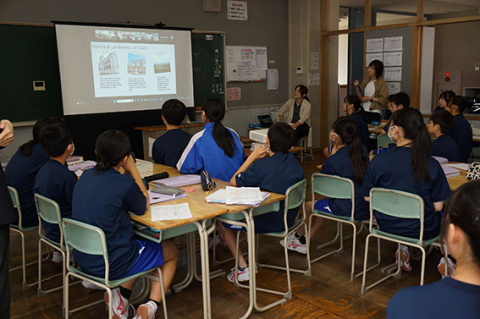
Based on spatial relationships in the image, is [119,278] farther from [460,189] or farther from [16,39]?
[16,39]

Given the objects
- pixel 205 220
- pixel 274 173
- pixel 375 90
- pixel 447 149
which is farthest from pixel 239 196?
pixel 375 90

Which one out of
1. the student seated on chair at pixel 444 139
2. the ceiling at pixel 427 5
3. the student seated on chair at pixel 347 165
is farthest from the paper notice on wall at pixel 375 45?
the student seated on chair at pixel 347 165

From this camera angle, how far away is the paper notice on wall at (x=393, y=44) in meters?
6.61

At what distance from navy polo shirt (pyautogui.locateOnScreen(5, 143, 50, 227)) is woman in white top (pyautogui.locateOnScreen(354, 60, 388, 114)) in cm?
480

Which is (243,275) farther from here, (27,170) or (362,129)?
(362,129)

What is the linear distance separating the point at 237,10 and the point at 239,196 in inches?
209

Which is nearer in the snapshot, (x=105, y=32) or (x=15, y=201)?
(x=15, y=201)

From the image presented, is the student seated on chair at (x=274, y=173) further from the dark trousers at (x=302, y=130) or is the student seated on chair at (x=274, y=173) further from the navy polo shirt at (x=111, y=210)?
the dark trousers at (x=302, y=130)

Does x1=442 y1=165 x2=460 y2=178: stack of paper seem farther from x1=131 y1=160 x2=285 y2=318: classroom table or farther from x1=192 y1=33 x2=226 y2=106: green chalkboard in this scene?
x1=192 y1=33 x2=226 y2=106: green chalkboard

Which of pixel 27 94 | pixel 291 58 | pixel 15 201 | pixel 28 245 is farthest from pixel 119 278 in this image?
pixel 291 58

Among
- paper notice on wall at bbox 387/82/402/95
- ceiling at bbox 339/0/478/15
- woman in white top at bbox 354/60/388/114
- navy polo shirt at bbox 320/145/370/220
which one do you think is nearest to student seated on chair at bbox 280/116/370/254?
navy polo shirt at bbox 320/145/370/220

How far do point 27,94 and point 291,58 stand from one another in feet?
15.2

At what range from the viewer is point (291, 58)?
793 cm

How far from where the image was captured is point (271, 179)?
2750 mm
